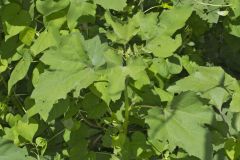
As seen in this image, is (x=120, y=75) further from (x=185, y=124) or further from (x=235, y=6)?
(x=235, y=6)

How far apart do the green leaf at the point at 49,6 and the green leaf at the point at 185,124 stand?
1.95 ft

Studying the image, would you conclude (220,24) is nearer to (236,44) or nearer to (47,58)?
(236,44)

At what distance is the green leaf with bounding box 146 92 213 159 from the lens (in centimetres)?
146

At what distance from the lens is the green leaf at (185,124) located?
4.78 feet

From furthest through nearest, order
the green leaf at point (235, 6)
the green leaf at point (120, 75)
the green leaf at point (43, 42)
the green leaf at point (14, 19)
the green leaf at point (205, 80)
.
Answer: the green leaf at point (235, 6), the green leaf at point (14, 19), the green leaf at point (43, 42), the green leaf at point (205, 80), the green leaf at point (120, 75)

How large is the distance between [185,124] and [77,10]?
0.65 meters

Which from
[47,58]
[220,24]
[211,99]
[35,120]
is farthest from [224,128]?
[220,24]

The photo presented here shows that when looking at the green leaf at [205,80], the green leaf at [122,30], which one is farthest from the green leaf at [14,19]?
the green leaf at [205,80]

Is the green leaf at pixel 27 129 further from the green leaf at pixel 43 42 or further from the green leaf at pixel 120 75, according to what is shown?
the green leaf at pixel 120 75

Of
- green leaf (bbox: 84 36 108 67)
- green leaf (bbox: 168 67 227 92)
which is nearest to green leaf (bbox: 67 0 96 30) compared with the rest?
green leaf (bbox: 84 36 108 67)

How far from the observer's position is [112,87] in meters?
1.39

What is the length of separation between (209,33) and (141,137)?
1390 mm

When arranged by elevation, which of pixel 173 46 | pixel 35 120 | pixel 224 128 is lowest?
pixel 35 120

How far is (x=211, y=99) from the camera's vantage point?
167 centimetres
